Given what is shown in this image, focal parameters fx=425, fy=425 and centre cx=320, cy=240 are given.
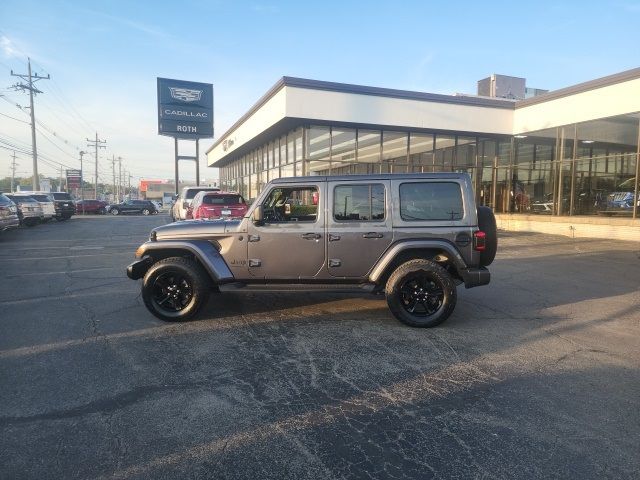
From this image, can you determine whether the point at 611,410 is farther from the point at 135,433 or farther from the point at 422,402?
the point at 135,433

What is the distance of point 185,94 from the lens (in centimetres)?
3045

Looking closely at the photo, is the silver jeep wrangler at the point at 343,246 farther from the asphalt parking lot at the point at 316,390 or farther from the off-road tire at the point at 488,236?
the asphalt parking lot at the point at 316,390

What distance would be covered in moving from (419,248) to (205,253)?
2.78 m

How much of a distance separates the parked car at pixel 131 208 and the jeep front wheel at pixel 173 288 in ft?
126

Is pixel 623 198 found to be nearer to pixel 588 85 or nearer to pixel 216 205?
pixel 588 85

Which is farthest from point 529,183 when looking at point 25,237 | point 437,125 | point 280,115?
point 25,237

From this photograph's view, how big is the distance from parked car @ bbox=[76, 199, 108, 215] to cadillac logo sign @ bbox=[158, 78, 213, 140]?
48.2ft

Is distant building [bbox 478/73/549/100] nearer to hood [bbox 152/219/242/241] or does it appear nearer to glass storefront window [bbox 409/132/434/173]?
glass storefront window [bbox 409/132/434/173]

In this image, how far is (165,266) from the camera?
216 inches

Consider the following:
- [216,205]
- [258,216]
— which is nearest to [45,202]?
[216,205]

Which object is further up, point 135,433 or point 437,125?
point 437,125

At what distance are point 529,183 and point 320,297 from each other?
57.7 ft

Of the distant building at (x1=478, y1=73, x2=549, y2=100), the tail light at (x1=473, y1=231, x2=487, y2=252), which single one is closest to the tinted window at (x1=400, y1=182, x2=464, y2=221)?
the tail light at (x1=473, y1=231, x2=487, y2=252)

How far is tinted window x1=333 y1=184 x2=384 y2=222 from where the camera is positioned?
5.63 metres
